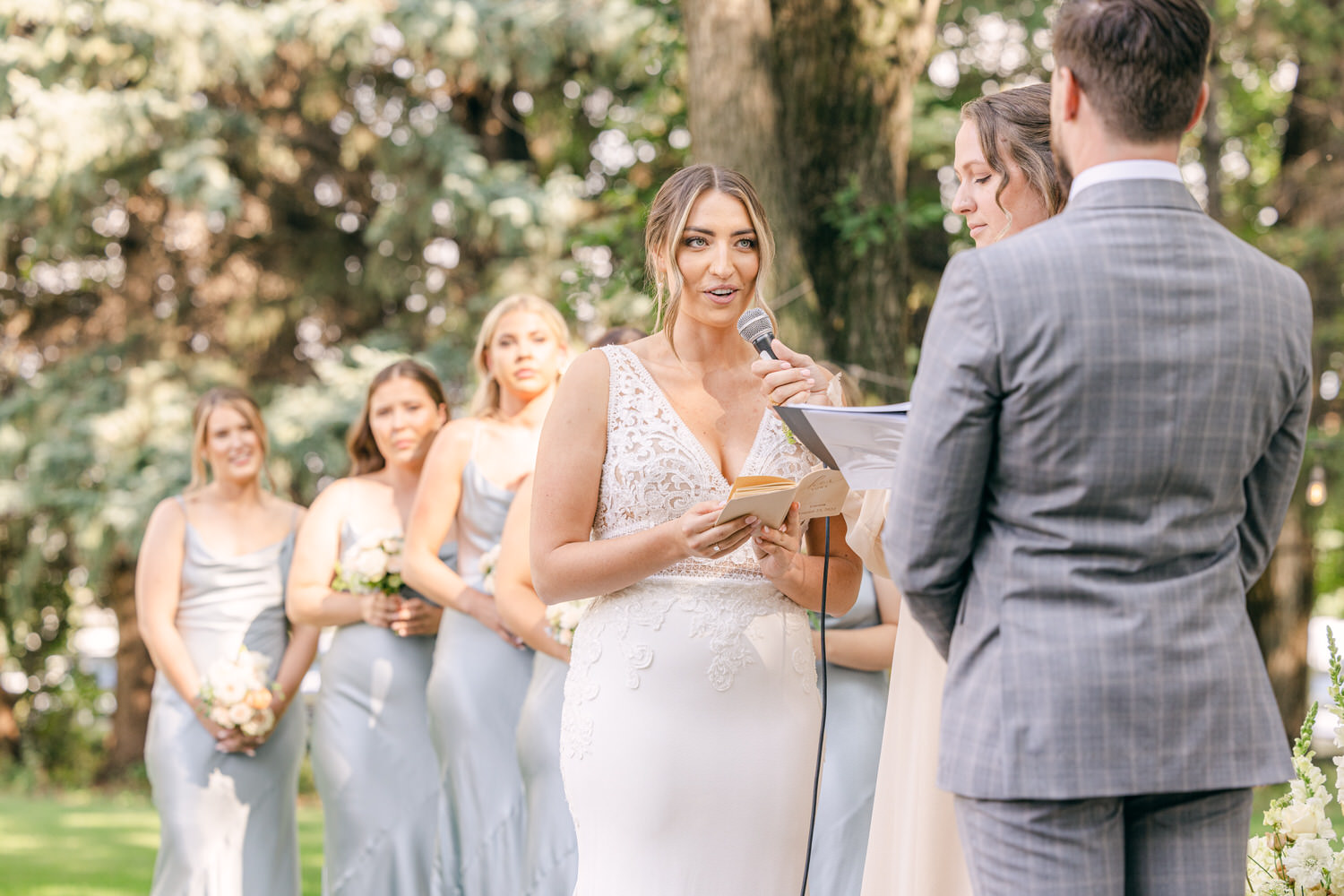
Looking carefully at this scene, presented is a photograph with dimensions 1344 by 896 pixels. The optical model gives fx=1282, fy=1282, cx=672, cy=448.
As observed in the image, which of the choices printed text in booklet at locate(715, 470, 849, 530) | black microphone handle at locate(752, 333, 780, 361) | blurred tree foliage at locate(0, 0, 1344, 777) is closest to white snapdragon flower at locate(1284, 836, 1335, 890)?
printed text in booklet at locate(715, 470, 849, 530)

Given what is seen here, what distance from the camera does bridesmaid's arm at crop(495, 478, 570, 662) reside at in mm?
4707

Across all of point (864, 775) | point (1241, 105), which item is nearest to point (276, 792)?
point (864, 775)

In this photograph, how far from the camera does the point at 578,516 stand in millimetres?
3070

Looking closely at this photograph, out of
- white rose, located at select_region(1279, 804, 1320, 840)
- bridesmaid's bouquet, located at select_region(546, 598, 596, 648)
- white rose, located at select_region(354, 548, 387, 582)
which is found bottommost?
white rose, located at select_region(1279, 804, 1320, 840)

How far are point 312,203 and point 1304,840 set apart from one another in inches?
489

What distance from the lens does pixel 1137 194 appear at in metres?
2.02

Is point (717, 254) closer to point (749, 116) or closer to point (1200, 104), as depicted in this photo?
point (1200, 104)

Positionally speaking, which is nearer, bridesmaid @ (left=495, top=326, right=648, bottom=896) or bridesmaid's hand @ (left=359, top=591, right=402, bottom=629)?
bridesmaid @ (left=495, top=326, right=648, bottom=896)

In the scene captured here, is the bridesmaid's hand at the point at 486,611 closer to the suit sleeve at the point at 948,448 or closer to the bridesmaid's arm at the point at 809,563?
the bridesmaid's arm at the point at 809,563

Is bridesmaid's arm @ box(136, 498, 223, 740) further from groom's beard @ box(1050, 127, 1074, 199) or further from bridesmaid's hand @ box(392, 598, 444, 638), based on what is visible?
groom's beard @ box(1050, 127, 1074, 199)

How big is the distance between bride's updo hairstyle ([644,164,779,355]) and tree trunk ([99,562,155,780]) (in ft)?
38.6

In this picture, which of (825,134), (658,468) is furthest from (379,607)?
(825,134)

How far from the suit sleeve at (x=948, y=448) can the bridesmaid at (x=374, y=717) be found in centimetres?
374

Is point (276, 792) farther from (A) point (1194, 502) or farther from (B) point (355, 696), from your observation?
(A) point (1194, 502)
